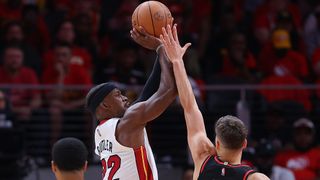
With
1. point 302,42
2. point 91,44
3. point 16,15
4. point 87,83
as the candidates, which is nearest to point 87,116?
point 87,83

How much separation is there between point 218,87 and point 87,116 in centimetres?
183

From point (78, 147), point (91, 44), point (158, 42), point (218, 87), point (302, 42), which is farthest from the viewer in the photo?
point (302, 42)

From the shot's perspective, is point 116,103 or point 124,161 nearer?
point 124,161

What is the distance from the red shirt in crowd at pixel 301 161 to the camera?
491 inches

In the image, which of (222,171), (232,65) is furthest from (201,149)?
(232,65)

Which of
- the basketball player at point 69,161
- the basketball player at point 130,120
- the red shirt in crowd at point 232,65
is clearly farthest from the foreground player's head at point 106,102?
the red shirt in crowd at point 232,65

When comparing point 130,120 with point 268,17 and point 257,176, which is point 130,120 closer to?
point 257,176

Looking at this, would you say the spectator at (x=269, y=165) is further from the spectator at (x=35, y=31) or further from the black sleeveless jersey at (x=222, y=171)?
the black sleeveless jersey at (x=222, y=171)

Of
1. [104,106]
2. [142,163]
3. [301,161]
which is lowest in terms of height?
[301,161]

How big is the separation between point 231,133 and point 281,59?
25.3ft

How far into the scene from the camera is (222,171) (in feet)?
21.2

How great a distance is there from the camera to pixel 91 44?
45.6 feet

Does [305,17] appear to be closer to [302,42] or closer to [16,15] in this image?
[302,42]

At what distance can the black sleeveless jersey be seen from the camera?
21.0 ft
